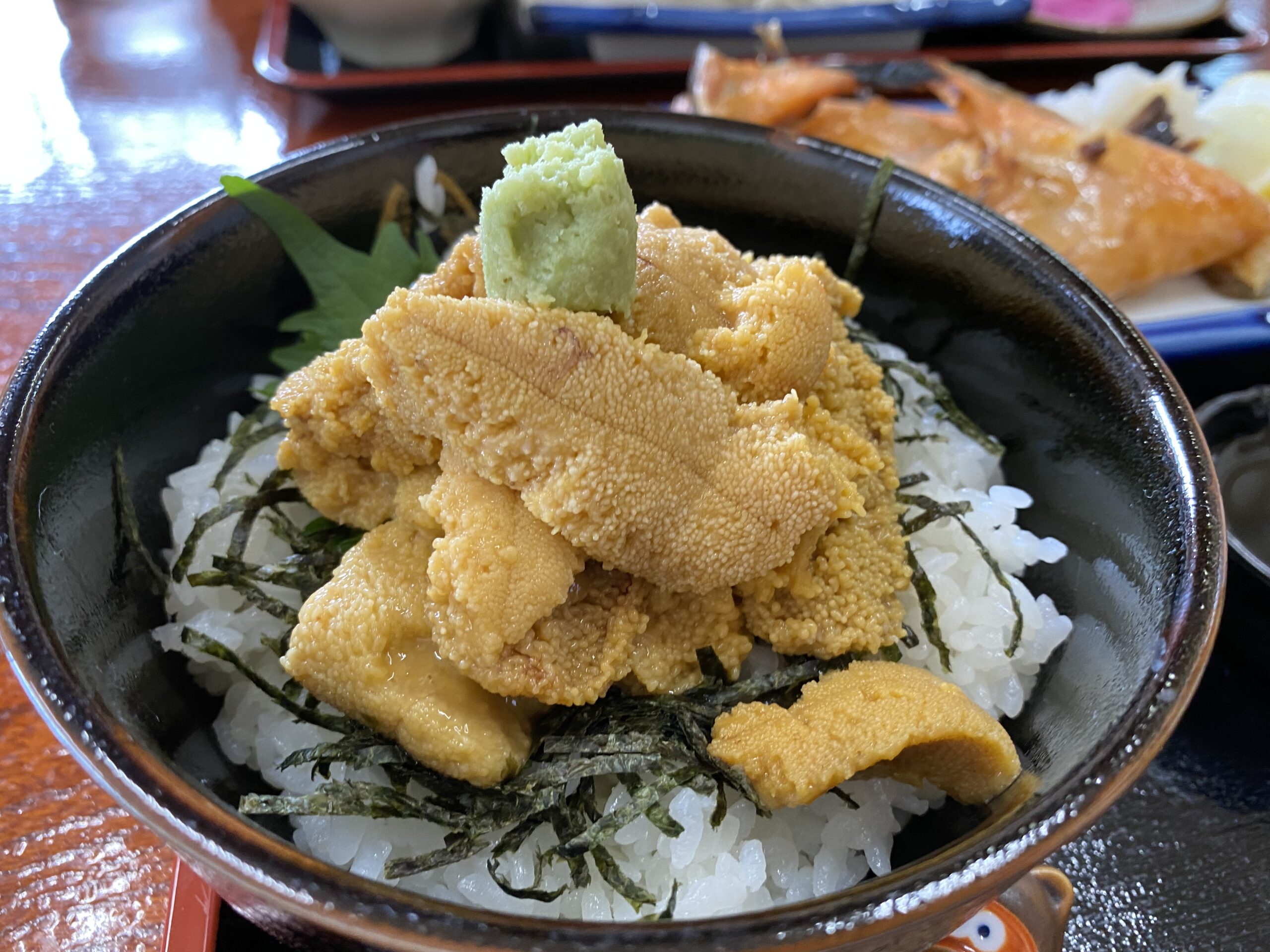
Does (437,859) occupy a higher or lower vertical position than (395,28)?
lower

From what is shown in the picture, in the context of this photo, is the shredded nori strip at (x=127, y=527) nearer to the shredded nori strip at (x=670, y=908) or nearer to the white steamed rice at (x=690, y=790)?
the white steamed rice at (x=690, y=790)

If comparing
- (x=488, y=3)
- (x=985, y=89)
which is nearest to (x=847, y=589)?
(x=985, y=89)

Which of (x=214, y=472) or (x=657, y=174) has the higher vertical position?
(x=657, y=174)

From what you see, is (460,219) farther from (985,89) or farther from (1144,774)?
(985,89)

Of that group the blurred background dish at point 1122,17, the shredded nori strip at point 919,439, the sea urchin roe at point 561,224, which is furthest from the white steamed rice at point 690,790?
the blurred background dish at point 1122,17

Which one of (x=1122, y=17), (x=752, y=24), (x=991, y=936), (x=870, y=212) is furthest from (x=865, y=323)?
(x=1122, y=17)

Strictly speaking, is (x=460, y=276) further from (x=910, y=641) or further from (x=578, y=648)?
(x=910, y=641)
